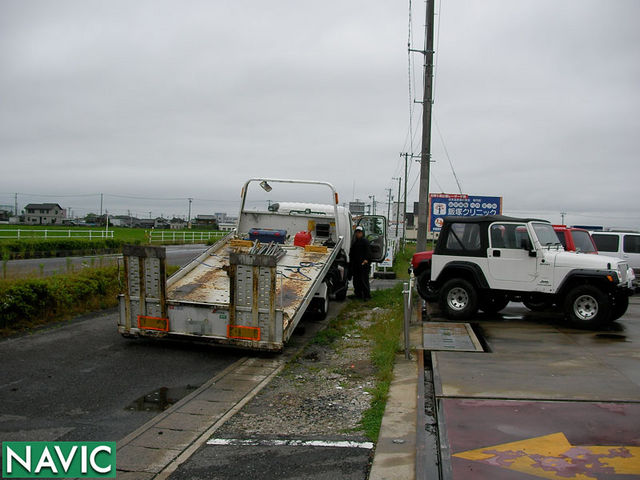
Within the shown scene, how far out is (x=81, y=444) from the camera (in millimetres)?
5125

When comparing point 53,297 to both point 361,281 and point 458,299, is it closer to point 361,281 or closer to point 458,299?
point 361,281

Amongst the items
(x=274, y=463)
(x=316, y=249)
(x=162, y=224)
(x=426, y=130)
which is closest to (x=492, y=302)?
(x=316, y=249)

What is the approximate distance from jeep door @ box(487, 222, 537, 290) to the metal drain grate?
4.00 feet

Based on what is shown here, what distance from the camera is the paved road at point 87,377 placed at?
18.5ft

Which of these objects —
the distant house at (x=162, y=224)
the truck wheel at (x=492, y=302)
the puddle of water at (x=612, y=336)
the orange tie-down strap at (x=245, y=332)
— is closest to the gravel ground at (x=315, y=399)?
the orange tie-down strap at (x=245, y=332)

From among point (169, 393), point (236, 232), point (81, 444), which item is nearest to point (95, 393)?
point (169, 393)

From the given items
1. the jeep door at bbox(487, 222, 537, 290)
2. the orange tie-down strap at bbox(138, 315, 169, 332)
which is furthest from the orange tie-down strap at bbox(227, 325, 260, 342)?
the jeep door at bbox(487, 222, 537, 290)

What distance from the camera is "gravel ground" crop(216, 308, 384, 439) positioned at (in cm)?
565

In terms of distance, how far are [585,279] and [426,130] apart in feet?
22.8

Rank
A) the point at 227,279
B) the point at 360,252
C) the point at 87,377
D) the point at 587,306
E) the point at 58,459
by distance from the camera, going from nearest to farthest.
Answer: the point at 58,459, the point at 87,377, the point at 227,279, the point at 587,306, the point at 360,252

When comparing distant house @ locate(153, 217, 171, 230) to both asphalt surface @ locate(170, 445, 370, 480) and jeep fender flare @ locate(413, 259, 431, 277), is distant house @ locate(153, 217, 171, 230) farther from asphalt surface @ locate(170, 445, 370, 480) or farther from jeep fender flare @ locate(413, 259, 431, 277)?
asphalt surface @ locate(170, 445, 370, 480)

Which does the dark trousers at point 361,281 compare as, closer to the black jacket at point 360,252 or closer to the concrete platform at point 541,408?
the black jacket at point 360,252

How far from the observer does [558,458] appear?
189 inches

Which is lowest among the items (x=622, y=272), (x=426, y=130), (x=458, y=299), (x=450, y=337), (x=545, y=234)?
(x=450, y=337)
